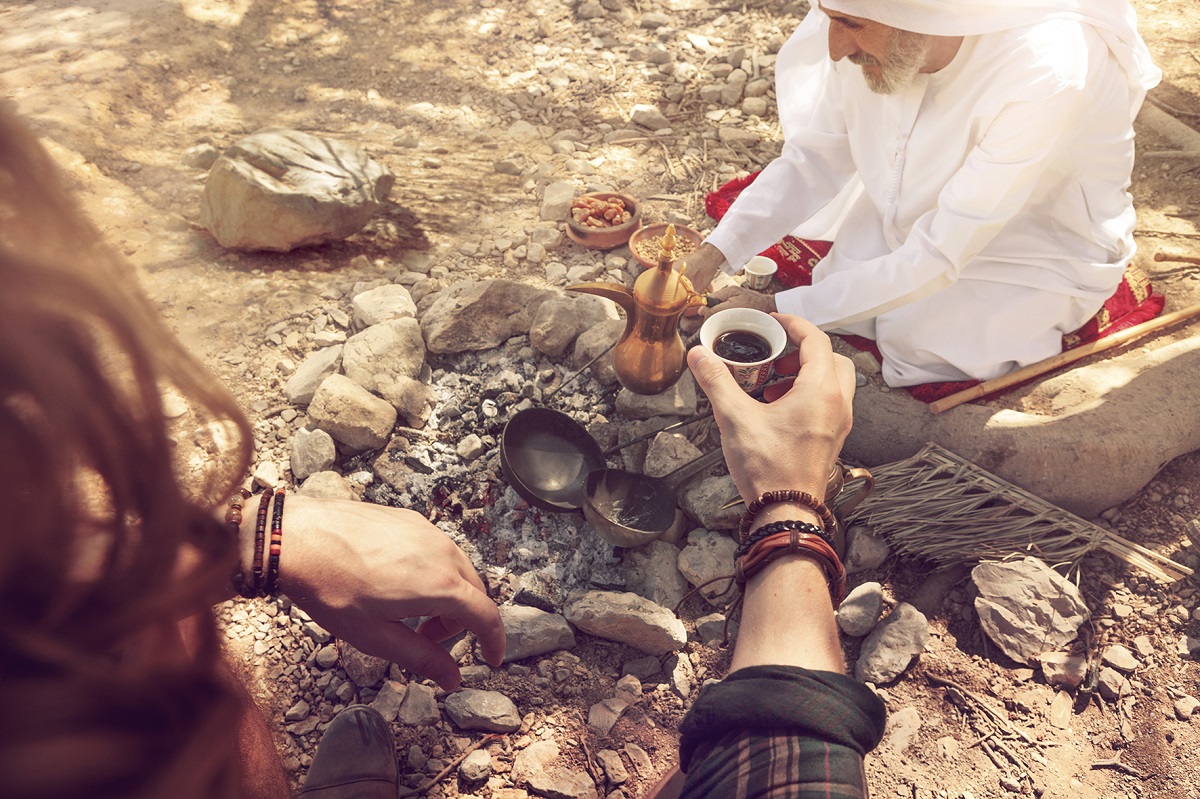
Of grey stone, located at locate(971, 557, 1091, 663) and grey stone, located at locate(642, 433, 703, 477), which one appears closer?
grey stone, located at locate(971, 557, 1091, 663)

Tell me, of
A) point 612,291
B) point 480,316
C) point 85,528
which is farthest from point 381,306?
point 85,528

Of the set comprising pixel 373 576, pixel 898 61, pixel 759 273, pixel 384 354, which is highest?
pixel 898 61

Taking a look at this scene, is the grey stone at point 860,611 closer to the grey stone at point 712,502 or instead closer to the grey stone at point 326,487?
the grey stone at point 712,502

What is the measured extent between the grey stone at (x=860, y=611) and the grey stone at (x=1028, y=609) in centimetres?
34

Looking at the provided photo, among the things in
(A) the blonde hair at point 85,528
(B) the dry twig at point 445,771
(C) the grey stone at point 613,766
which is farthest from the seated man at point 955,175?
(A) the blonde hair at point 85,528

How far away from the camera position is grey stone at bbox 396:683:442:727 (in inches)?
88.0

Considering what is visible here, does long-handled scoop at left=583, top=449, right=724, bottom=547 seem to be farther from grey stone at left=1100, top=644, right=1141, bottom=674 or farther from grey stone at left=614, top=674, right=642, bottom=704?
grey stone at left=1100, top=644, right=1141, bottom=674

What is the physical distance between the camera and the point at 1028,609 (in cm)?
245

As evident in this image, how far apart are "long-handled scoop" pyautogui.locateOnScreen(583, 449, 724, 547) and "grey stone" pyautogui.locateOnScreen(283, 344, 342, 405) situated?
51.2 inches

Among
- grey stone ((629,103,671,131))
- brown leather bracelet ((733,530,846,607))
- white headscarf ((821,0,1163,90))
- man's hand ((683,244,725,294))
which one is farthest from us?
grey stone ((629,103,671,131))

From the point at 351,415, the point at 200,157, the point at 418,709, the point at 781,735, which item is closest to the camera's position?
the point at 781,735

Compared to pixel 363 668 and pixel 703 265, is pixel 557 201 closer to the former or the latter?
pixel 703 265

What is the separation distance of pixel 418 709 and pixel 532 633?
421 mm

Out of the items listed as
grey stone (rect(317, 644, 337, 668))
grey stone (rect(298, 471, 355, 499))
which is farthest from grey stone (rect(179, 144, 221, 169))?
grey stone (rect(317, 644, 337, 668))
